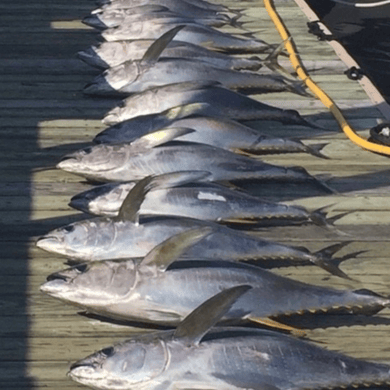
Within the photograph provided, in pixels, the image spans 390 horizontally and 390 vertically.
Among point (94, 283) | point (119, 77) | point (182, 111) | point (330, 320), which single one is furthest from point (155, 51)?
point (330, 320)

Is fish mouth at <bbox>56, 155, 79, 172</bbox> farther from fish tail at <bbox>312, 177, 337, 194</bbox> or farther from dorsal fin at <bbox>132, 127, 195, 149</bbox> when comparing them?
fish tail at <bbox>312, 177, 337, 194</bbox>

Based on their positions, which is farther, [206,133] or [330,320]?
[206,133]

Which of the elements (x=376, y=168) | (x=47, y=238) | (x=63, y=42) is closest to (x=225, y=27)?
(x=63, y=42)

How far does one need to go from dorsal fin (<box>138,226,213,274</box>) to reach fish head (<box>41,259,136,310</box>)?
10 cm

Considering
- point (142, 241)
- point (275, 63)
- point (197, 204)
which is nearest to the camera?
point (142, 241)

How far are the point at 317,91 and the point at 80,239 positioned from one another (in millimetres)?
3030

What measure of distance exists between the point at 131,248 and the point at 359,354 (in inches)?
49.2

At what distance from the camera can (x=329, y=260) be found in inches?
207

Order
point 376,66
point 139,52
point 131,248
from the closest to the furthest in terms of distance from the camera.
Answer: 1. point 131,248
2. point 139,52
3. point 376,66

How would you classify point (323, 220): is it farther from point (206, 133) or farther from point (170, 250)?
point (170, 250)

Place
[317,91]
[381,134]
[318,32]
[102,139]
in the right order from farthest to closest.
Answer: [318,32]
[317,91]
[381,134]
[102,139]

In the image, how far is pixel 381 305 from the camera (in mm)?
4762

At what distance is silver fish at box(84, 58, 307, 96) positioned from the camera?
7340 millimetres

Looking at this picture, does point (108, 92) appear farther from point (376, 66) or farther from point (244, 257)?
point (376, 66)
